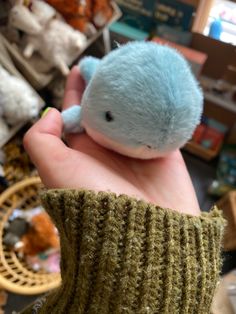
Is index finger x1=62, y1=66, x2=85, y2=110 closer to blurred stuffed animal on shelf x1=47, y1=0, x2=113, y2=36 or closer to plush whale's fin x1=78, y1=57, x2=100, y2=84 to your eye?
plush whale's fin x1=78, y1=57, x2=100, y2=84

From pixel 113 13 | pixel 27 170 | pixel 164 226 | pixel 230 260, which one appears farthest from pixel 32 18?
Answer: pixel 230 260

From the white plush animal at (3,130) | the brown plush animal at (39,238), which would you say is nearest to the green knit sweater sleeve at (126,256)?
the white plush animal at (3,130)

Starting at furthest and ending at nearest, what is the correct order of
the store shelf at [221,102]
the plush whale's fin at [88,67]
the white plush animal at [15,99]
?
the store shelf at [221,102], the white plush animal at [15,99], the plush whale's fin at [88,67]

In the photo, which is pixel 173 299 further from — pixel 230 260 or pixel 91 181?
pixel 230 260

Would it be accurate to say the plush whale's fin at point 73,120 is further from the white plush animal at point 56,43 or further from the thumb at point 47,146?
the white plush animal at point 56,43

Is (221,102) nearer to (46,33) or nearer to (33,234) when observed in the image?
(46,33)
